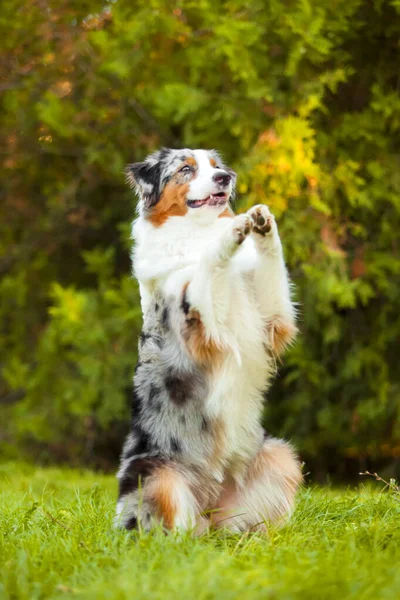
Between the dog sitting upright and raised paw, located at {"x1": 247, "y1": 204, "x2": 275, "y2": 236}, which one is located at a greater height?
raised paw, located at {"x1": 247, "y1": 204, "x2": 275, "y2": 236}

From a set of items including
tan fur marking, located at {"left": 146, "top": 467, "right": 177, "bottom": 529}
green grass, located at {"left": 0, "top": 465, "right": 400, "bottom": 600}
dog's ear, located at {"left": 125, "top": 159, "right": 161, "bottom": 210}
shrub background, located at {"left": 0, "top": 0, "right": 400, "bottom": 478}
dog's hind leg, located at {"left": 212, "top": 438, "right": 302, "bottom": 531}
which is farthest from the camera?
shrub background, located at {"left": 0, "top": 0, "right": 400, "bottom": 478}

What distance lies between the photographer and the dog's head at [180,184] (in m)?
4.14

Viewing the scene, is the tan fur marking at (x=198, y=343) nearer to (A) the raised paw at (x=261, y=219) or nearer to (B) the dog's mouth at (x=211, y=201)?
(A) the raised paw at (x=261, y=219)

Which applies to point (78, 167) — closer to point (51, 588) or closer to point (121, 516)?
point (121, 516)

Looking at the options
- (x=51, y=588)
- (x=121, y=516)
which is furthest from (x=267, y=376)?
(x=51, y=588)

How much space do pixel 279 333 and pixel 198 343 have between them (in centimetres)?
50

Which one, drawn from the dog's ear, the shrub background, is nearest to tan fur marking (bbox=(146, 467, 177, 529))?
the dog's ear

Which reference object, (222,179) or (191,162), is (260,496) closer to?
(222,179)

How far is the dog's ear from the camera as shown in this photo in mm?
4289

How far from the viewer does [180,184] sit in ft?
13.9

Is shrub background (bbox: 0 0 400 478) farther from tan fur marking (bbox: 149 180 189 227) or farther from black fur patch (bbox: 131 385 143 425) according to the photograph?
black fur patch (bbox: 131 385 143 425)

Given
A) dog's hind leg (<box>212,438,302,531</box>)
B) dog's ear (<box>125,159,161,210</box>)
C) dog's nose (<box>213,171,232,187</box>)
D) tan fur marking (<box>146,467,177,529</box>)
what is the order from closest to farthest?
tan fur marking (<box>146,467,177,529</box>) < dog's hind leg (<box>212,438,302,531</box>) < dog's nose (<box>213,171,232,187</box>) < dog's ear (<box>125,159,161,210</box>)

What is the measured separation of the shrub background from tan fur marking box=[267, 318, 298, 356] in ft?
10.8

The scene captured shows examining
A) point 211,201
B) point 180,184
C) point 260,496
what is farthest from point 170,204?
point 260,496
